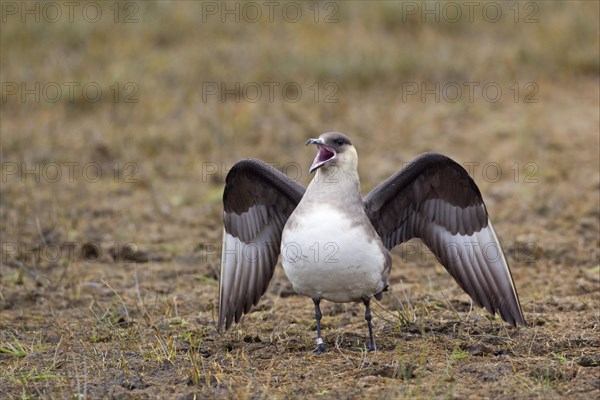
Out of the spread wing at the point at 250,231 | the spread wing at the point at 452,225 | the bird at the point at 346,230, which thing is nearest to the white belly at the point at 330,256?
the bird at the point at 346,230

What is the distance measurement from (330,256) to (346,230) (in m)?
0.14

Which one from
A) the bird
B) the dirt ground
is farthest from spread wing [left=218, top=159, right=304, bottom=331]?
the dirt ground

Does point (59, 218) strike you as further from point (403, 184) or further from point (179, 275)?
point (403, 184)

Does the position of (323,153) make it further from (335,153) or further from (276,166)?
(276,166)

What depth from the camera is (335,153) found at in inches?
195

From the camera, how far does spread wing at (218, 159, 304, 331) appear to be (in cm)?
535

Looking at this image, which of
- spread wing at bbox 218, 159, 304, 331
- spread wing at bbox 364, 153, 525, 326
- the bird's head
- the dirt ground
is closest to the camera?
the dirt ground

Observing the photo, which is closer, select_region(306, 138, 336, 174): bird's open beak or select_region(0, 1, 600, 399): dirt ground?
select_region(0, 1, 600, 399): dirt ground

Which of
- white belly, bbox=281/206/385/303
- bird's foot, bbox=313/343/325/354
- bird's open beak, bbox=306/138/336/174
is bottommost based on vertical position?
bird's foot, bbox=313/343/325/354

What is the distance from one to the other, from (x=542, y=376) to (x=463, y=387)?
0.33 meters

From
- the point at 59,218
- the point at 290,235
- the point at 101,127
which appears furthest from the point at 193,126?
the point at 290,235

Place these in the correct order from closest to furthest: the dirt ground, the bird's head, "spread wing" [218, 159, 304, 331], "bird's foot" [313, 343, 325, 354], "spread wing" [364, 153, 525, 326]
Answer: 1. the dirt ground
2. "bird's foot" [313, 343, 325, 354]
3. the bird's head
4. "spread wing" [364, 153, 525, 326]
5. "spread wing" [218, 159, 304, 331]

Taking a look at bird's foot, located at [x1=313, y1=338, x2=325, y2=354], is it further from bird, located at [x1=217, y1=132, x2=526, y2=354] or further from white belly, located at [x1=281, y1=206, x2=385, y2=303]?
white belly, located at [x1=281, y1=206, x2=385, y2=303]

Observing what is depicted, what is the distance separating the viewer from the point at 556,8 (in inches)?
457
